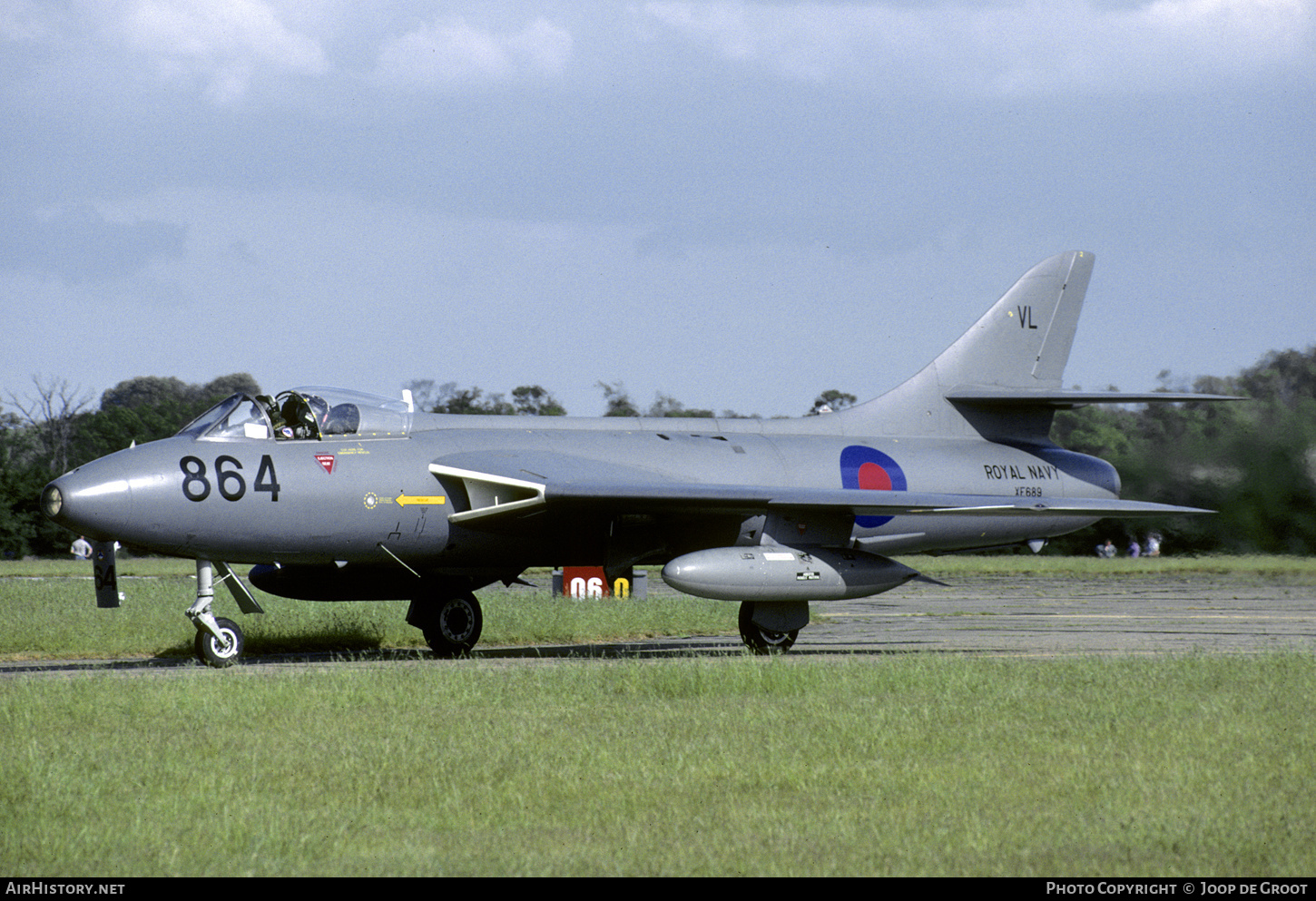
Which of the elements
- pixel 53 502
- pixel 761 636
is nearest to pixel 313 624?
pixel 53 502

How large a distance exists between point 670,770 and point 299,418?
7.91 meters

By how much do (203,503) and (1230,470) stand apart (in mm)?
16061

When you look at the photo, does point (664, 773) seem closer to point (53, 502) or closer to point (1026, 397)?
point (53, 502)

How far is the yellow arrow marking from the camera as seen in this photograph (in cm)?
1398

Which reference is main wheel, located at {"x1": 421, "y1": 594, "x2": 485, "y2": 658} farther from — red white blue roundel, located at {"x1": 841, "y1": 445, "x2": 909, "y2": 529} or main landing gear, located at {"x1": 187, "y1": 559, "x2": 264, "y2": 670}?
red white blue roundel, located at {"x1": 841, "y1": 445, "x2": 909, "y2": 529}

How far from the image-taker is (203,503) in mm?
12953

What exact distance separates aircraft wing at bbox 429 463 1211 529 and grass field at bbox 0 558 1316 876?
239 centimetres

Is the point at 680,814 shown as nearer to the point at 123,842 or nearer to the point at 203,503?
the point at 123,842

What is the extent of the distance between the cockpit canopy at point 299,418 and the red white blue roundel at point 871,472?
5.36 metres

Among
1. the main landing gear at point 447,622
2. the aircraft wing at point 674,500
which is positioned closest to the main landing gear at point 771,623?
the aircraft wing at point 674,500

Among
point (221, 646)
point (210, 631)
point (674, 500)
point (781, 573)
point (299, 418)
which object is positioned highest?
point (299, 418)

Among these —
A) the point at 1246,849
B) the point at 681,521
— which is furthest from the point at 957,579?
the point at 1246,849

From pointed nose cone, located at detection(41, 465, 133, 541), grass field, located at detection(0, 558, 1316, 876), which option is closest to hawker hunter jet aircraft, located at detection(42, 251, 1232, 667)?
pointed nose cone, located at detection(41, 465, 133, 541)

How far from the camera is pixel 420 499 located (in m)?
14.1
